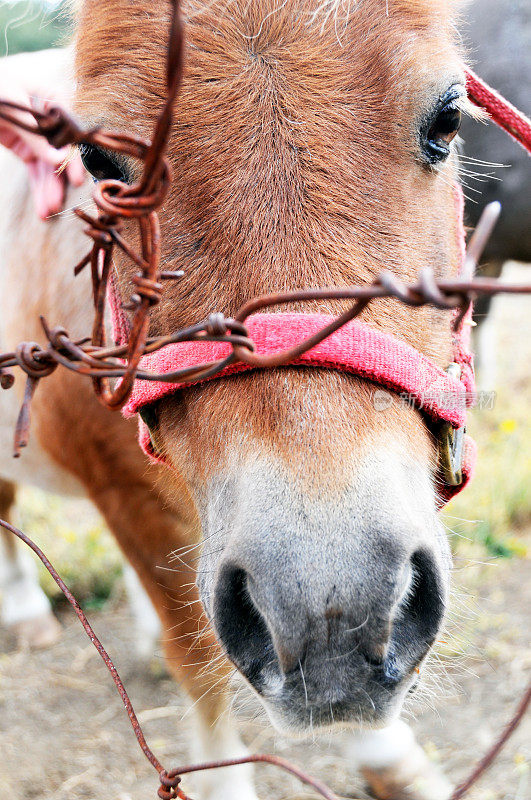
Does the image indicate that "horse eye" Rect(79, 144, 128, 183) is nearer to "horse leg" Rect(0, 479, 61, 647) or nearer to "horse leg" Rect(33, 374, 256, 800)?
"horse leg" Rect(33, 374, 256, 800)

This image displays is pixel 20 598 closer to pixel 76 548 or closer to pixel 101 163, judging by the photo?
pixel 76 548

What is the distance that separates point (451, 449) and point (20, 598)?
2.49 metres

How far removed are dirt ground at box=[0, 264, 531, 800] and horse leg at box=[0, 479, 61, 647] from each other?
2.8 inches

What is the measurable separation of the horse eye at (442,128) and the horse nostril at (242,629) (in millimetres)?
810

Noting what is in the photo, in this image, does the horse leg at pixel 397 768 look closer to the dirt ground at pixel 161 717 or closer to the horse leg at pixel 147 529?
the dirt ground at pixel 161 717

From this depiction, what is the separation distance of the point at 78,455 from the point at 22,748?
1159 mm

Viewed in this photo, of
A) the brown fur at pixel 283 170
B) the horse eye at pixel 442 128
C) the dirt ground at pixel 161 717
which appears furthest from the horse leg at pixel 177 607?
the horse eye at pixel 442 128

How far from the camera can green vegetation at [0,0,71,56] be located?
186 centimetres

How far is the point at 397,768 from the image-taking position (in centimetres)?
218

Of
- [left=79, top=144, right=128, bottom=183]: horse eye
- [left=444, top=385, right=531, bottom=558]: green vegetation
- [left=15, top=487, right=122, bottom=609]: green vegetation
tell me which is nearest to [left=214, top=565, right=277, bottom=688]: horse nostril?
[left=79, top=144, right=128, bottom=183]: horse eye

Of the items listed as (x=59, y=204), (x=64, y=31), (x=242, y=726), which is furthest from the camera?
(x=242, y=726)

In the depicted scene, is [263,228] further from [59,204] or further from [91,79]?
[59,204]

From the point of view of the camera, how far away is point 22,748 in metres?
2.62

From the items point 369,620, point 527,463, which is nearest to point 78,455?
point 369,620
